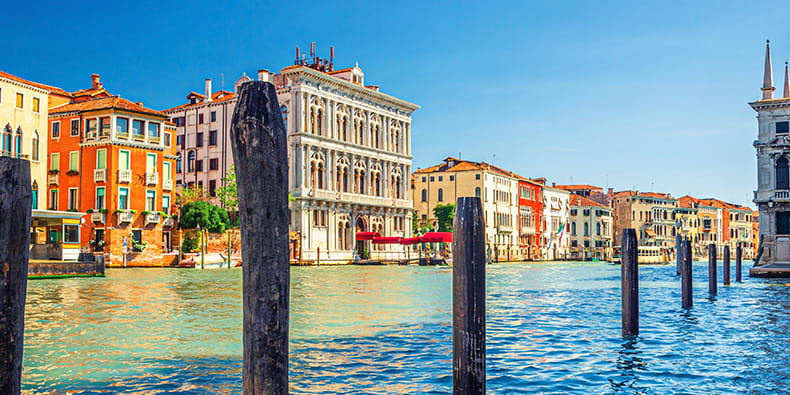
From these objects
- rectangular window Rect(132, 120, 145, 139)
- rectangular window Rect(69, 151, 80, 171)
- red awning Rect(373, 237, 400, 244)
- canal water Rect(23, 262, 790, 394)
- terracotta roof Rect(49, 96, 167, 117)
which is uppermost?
terracotta roof Rect(49, 96, 167, 117)

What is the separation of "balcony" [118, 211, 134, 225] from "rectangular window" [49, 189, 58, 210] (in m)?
4.08

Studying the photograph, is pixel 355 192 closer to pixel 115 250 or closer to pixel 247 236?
pixel 115 250

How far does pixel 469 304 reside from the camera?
5.89 meters

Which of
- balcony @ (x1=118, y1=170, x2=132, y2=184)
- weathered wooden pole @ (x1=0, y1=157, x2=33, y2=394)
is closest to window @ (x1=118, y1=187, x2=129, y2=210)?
balcony @ (x1=118, y1=170, x2=132, y2=184)

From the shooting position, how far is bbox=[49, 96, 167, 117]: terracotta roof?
1496 inches

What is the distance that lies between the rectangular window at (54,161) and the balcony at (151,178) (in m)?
4.52

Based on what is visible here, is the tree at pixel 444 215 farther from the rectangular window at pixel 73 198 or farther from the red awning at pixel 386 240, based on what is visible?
the rectangular window at pixel 73 198

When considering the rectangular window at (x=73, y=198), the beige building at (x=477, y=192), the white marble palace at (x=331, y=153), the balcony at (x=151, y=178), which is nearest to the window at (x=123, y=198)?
the balcony at (x=151, y=178)

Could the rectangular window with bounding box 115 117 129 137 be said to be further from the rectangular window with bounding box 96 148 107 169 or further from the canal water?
the canal water

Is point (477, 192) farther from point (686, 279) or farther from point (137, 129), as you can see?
point (686, 279)

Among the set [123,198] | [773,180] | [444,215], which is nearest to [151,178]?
[123,198]

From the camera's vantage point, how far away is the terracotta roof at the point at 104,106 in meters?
38.0

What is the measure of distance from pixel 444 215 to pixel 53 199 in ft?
114

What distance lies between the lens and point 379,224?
5700 centimetres
